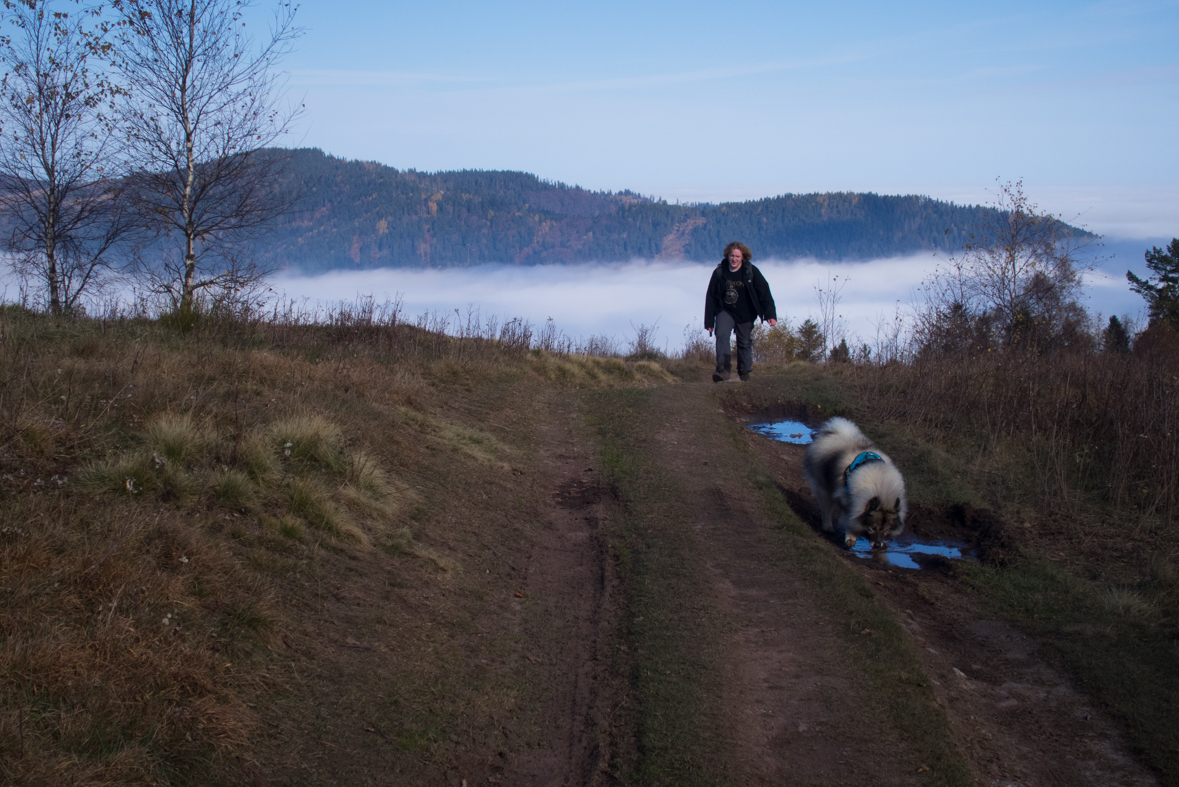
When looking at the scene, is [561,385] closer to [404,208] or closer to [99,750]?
[99,750]

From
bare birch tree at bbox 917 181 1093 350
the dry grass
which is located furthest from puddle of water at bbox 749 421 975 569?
bare birch tree at bbox 917 181 1093 350

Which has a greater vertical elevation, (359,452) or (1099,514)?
(359,452)

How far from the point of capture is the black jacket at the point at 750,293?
11.5 m

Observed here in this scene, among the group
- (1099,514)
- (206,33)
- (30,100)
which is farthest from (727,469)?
(30,100)

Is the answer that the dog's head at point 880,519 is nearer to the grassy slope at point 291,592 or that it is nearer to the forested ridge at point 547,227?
the grassy slope at point 291,592

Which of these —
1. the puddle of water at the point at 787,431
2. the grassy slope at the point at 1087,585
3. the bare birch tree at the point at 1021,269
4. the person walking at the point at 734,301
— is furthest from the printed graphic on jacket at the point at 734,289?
the bare birch tree at the point at 1021,269

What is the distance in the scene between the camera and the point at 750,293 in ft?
37.9

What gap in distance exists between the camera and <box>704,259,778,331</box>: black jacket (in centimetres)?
1151

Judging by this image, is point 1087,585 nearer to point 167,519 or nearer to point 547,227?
point 167,519

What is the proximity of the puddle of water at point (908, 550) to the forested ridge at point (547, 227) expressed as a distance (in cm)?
14523

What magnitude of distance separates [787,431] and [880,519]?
6210mm

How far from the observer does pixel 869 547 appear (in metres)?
7.54

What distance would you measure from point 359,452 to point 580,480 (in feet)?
9.70

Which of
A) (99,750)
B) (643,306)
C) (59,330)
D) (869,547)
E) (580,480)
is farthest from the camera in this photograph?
(643,306)
